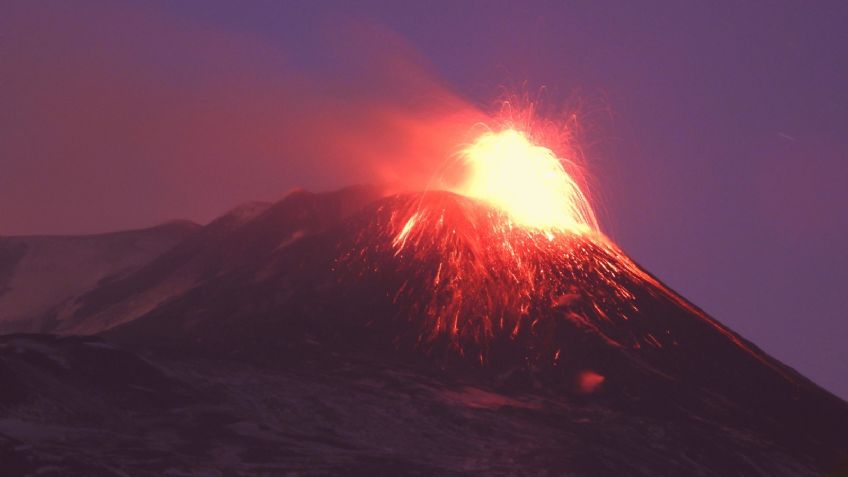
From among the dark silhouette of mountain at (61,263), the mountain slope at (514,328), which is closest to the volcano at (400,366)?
the mountain slope at (514,328)

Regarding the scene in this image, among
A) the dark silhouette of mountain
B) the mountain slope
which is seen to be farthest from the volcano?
the dark silhouette of mountain

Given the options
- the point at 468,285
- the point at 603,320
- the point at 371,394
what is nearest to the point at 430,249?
the point at 468,285

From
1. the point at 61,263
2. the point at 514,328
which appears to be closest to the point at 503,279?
the point at 514,328

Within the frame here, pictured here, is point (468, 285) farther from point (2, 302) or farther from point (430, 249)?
point (2, 302)

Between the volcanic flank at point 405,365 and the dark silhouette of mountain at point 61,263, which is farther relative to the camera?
the dark silhouette of mountain at point 61,263

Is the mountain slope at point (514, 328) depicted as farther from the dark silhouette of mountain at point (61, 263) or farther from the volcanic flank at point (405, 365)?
the dark silhouette of mountain at point (61, 263)
